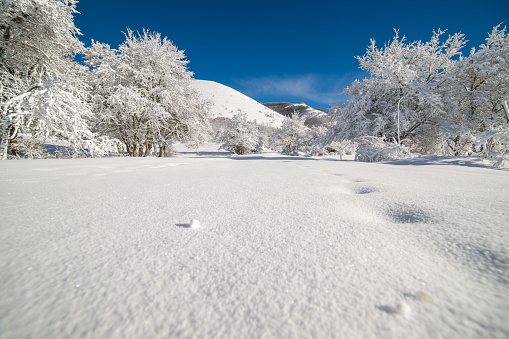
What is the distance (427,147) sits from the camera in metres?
8.52

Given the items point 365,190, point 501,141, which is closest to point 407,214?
point 365,190

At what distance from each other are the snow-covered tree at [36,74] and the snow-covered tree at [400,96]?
8.36m

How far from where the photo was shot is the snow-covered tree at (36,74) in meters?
4.20

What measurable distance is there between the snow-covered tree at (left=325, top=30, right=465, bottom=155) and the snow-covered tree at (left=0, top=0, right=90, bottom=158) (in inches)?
329

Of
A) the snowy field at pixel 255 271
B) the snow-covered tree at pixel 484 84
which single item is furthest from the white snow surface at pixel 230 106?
the snowy field at pixel 255 271

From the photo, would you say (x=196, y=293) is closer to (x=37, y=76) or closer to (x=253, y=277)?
(x=253, y=277)

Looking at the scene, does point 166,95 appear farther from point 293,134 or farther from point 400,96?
point 293,134

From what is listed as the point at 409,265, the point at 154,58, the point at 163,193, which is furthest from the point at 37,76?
the point at 409,265

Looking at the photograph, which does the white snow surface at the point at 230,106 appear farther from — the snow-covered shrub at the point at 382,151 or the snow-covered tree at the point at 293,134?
the snow-covered shrub at the point at 382,151

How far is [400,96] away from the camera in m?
6.91

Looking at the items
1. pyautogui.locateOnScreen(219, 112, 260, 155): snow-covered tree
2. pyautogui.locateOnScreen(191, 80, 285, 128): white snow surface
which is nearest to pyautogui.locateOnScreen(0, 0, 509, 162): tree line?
pyautogui.locateOnScreen(219, 112, 260, 155): snow-covered tree

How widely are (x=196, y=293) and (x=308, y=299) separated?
29 centimetres

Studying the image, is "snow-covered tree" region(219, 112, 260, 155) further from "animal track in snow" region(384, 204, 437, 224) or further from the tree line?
"animal track in snow" region(384, 204, 437, 224)

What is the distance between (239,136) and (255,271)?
69.9 feet
